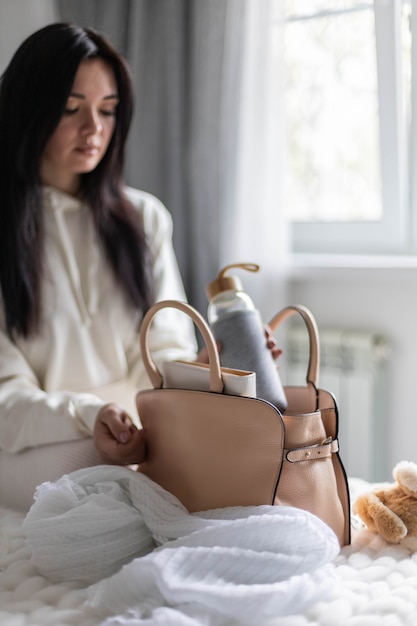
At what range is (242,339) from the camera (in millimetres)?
1259

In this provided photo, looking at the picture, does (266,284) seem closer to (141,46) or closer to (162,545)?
(141,46)

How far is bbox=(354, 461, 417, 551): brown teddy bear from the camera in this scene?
1158 millimetres

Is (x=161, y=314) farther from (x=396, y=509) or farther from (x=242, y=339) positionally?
(x=396, y=509)

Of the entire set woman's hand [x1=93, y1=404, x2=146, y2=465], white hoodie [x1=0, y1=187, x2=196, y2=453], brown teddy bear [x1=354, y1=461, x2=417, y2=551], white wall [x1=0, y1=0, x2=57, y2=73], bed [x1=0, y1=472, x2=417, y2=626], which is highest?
white wall [x1=0, y1=0, x2=57, y2=73]

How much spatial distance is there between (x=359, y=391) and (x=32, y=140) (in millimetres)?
1090

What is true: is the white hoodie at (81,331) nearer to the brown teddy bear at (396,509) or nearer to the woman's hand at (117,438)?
the woman's hand at (117,438)

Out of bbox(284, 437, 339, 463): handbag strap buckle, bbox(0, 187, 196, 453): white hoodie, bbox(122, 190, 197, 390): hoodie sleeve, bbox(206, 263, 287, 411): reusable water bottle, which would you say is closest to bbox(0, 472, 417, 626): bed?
bbox(284, 437, 339, 463): handbag strap buckle

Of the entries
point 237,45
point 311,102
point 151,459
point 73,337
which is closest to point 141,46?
point 237,45

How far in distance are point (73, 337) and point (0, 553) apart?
0.55 metres

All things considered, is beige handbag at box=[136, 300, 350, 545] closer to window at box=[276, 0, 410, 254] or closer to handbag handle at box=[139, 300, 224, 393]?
handbag handle at box=[139, 300, 224, 393]

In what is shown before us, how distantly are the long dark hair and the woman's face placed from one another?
0.02m

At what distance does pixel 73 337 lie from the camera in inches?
62.4

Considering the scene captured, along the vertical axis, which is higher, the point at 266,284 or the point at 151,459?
the point at 266,284

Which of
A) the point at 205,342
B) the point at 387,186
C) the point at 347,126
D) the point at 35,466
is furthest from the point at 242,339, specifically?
the point at 347,126
